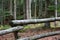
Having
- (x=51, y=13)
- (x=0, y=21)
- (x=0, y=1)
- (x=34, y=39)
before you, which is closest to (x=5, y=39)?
(x=34, y=39)

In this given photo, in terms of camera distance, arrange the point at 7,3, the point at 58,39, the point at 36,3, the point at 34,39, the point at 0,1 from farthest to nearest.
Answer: the point at 36,3, the point at 7,3, the point at 0,1, the point at 58,39, the point at 34,39

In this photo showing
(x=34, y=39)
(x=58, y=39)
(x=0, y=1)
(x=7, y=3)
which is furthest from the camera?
(x=7, y=3)

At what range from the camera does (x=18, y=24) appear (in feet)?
14.4

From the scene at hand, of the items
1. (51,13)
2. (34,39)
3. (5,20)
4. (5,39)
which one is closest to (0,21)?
(5,20)

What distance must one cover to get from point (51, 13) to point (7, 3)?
28.0 ft

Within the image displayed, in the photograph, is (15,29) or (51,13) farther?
(51,13)

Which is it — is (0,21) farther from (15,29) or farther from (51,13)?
(15,29)

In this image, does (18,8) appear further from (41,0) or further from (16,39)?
(16,39)

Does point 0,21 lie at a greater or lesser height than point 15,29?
lesser

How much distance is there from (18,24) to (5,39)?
2312 mm

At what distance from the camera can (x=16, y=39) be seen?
14.1ft

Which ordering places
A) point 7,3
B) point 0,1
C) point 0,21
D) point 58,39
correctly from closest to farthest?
point 58,39, point 0,21, point 0,1, point 7,3

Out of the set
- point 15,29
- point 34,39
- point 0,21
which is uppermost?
point 15,29

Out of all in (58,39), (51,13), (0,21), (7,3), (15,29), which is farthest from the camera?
(7,3)
